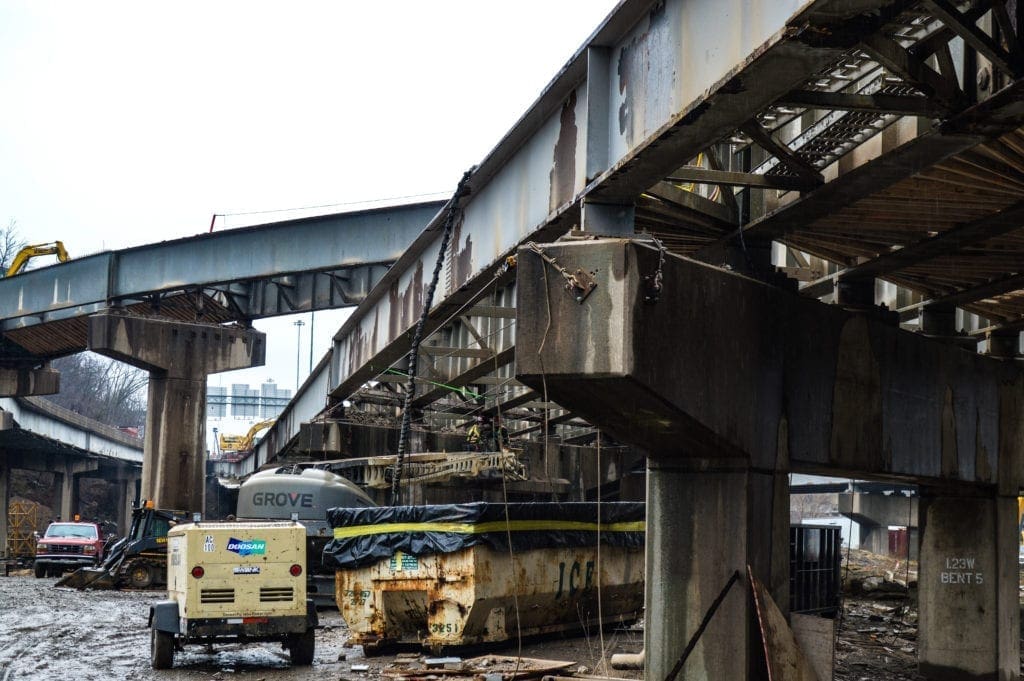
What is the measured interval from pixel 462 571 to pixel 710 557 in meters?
5.31

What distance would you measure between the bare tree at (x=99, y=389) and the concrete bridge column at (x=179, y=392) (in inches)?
3637

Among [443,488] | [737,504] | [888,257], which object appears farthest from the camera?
[443,488]

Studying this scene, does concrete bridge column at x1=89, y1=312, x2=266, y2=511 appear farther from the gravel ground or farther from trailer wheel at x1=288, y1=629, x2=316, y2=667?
trailer wheel at x1=288, y1=629, x2=316, y2=667

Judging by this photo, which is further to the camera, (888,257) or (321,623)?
(321,623)

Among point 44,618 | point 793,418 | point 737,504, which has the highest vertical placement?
point 793,418

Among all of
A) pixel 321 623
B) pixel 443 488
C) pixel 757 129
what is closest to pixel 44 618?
pixel 321 623

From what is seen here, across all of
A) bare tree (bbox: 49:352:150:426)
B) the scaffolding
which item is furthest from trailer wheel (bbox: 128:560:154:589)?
bare tree (bbox: 49:352:150:426)

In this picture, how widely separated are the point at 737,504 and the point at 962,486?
7160 millimetres

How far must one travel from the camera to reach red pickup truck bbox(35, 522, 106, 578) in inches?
1607

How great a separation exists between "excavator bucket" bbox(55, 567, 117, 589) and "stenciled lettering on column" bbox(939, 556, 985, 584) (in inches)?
902

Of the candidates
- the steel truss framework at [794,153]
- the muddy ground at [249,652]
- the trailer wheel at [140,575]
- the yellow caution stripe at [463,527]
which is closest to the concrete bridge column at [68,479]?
the trailer wheel at [140,575]

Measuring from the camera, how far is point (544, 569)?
1678 cm

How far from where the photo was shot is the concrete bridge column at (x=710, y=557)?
1078cm

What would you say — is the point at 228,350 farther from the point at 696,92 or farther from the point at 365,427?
the point at 696,92
